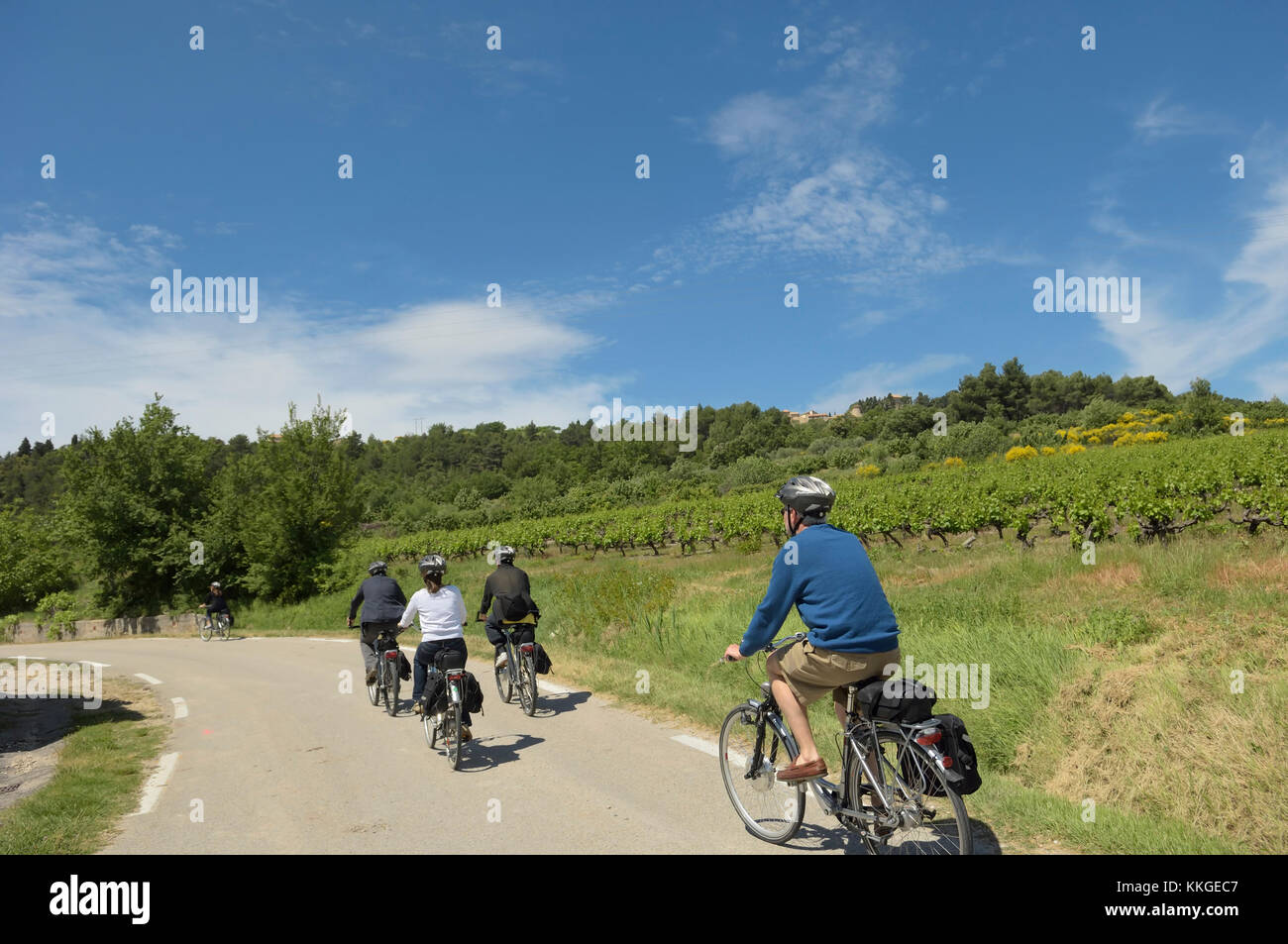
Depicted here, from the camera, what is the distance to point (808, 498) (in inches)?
158

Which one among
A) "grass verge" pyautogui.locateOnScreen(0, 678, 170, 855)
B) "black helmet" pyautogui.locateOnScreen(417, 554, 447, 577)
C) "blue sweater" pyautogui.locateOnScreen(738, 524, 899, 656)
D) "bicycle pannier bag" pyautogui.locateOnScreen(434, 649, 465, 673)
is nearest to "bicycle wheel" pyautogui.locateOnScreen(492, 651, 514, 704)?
"black helmet" pyautogui.locateOnScreen(417, 554, 447, 577)

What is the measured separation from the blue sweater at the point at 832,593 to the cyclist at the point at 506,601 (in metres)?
5.37

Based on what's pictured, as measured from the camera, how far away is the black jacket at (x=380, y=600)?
31.2 ft

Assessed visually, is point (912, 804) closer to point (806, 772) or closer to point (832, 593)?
point (806, 772)

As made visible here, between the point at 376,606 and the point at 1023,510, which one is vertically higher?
the point at 1023,510

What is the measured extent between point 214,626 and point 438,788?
21.2 meters

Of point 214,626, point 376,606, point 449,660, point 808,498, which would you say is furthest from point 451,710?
point 214,626

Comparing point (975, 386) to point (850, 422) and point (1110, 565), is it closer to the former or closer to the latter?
point (850, 422)

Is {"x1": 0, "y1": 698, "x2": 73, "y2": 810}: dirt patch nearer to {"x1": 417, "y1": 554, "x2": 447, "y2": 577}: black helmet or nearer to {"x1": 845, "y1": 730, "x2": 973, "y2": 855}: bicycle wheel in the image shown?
{"x1": 417, "y1": 554, "x2": 447, "y2": 577}: black helmet

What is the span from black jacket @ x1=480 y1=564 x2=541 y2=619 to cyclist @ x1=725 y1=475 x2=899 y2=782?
5149 mm

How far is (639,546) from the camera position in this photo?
46.5 metres

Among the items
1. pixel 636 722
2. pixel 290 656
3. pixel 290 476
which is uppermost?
pixel 290 476

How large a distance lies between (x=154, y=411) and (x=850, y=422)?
83.2 m
